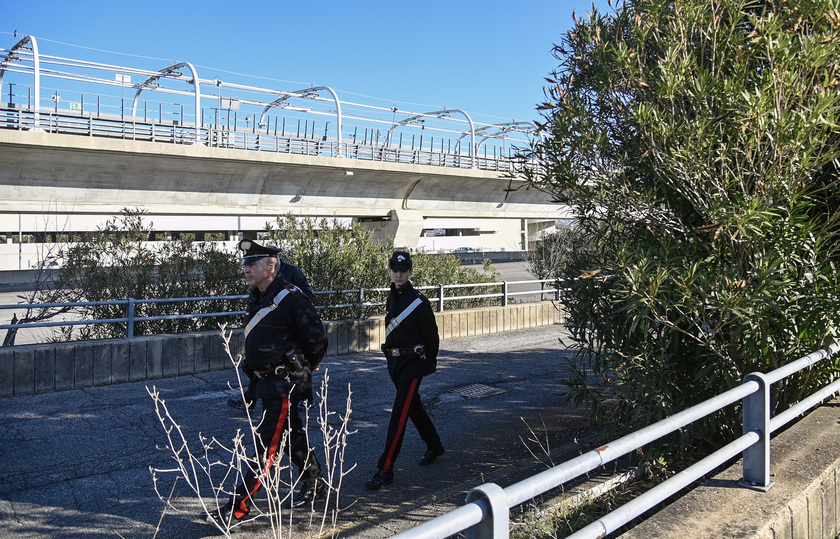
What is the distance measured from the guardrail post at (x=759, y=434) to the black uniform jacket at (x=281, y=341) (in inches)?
113

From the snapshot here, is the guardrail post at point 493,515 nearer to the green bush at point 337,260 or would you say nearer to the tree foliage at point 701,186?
the tree foliage at point 701,186

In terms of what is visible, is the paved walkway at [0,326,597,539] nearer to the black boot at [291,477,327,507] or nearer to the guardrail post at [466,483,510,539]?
the black boot at [291,477,327,507]

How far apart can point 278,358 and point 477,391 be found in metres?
4.48

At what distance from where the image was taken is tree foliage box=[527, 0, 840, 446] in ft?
13.5

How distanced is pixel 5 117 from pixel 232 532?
21.8m

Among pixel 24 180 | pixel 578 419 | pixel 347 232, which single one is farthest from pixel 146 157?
pixel 578 419

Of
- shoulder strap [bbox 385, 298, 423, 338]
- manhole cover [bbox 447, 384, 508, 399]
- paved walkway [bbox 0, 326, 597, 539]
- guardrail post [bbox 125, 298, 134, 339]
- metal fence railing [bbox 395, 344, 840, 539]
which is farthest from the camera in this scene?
guardrail post [bbox 125, 298, 134, 339]

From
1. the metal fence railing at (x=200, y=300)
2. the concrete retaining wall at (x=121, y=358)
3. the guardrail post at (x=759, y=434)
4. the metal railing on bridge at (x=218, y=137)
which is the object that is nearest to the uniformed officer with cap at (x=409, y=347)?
the concrete retaining wall at (x=121, y=358)

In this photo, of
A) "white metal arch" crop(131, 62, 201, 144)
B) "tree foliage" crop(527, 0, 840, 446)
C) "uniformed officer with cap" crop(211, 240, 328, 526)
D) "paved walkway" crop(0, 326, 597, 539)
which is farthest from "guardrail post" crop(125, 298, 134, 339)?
"white metal arch" crop(131, 62, 201, 144)

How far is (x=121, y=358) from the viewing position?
351 inches

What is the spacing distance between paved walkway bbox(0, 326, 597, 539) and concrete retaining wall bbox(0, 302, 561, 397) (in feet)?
0.70

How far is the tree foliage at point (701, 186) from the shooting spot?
411 centimetres

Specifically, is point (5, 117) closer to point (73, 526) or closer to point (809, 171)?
point (73, 526)

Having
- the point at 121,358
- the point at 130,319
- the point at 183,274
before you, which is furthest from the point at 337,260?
the point at 121,358
